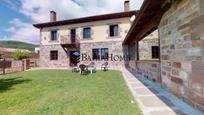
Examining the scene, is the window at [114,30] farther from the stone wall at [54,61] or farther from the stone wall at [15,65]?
the stone wall at [15,65]

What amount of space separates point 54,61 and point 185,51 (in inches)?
710

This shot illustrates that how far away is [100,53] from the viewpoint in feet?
58.2

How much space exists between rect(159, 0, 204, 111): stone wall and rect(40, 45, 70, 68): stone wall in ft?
51.4

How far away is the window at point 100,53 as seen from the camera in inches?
688

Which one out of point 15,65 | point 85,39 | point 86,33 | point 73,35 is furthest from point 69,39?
point 15,65

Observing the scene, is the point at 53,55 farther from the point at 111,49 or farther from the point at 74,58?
the point at 111,49

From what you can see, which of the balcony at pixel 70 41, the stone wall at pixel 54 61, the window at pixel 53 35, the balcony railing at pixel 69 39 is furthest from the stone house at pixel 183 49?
the window at pixel 53 35

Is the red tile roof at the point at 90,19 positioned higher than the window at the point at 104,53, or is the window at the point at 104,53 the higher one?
the red tile roof at the point at 90,19

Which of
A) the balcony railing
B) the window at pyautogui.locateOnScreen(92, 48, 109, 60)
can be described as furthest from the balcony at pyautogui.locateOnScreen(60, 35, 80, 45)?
the window at pyautogui.locateOnScreen(92, 48, 109, 60)

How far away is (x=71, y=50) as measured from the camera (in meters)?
19.4

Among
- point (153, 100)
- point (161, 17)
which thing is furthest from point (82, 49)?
point (153, 100)

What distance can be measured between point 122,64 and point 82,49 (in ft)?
16.2

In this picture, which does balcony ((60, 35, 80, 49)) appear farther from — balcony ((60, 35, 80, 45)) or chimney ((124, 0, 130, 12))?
chimney ((124, 0, 130, 12))

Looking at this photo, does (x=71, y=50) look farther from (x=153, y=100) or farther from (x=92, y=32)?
(x=153, y=100)
